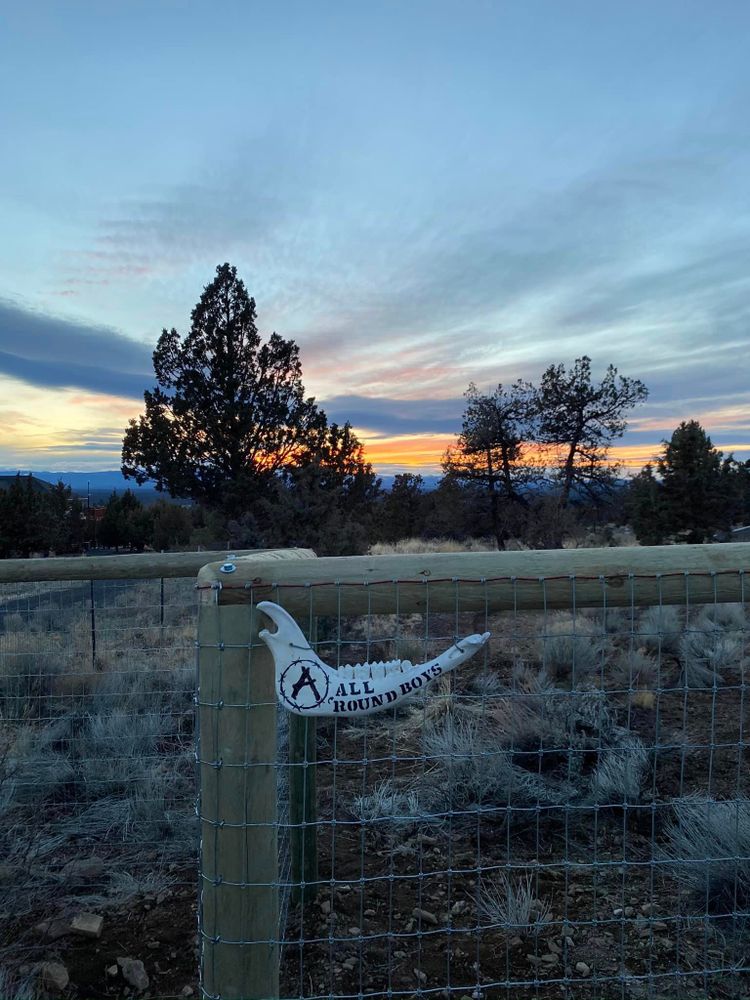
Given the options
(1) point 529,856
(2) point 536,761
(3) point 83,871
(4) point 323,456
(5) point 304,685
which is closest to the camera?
(5) point 304,685

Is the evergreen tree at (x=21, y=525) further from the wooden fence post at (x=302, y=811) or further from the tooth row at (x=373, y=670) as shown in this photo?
the tooth row at (x=373, y=670)

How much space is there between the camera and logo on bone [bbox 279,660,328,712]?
1.98 m

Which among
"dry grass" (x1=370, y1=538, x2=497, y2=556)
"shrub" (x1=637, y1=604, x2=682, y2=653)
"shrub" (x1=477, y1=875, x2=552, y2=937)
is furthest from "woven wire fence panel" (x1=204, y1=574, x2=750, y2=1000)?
"dry grass" (x1=370, y1=538, x2=497, y2=556)

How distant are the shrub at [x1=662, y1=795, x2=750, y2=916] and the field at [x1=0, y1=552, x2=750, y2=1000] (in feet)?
0.04

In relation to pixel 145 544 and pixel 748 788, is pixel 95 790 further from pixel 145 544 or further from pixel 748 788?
pixel 145 544

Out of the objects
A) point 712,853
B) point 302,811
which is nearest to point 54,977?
point 302,811

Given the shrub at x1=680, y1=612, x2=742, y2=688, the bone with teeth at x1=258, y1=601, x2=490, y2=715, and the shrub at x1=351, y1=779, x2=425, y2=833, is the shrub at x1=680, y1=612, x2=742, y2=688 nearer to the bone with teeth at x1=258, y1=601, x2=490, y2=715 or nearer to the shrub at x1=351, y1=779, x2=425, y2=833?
the shrub at x1=351, y1=779, x2=425, y2=833

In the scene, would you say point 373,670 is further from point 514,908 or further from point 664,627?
point 664,627

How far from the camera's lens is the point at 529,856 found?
11.4 ft

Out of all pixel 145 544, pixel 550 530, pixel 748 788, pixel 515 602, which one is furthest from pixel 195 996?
pixel 145 544

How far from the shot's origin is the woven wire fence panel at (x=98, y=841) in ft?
8.95

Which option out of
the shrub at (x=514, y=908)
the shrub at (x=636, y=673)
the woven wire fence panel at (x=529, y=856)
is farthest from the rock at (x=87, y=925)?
the shrub at (x=636, y=673)

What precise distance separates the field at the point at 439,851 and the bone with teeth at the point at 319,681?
0.58 ft

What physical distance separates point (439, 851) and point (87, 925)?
155 centimetres
